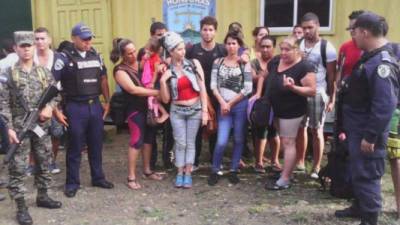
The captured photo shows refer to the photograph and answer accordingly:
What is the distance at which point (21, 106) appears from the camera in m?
4.53

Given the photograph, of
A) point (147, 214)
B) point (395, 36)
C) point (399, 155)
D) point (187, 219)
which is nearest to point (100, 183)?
point (147, 214)

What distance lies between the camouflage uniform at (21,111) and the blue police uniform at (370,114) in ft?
9.32

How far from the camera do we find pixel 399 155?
4.45 meters

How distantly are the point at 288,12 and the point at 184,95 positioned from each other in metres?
3.25

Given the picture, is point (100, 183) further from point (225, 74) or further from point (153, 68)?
point (225, 74)

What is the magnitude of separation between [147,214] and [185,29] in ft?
13.7

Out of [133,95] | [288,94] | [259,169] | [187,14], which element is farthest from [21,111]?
[187,14]

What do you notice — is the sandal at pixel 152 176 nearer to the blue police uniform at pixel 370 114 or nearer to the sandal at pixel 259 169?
the sandal at pixel 259 169

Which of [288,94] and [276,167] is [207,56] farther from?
[276,167]

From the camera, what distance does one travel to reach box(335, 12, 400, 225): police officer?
395 centimetres

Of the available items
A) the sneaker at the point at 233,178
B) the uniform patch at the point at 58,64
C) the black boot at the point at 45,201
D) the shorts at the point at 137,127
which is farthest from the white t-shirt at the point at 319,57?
the black boot at the point at 45,201

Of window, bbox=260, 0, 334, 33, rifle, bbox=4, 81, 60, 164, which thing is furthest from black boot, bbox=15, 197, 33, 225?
window, bbox=260, 0, 334, 33

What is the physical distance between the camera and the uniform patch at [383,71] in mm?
3932

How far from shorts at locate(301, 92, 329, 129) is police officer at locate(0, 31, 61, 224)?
281 cm
